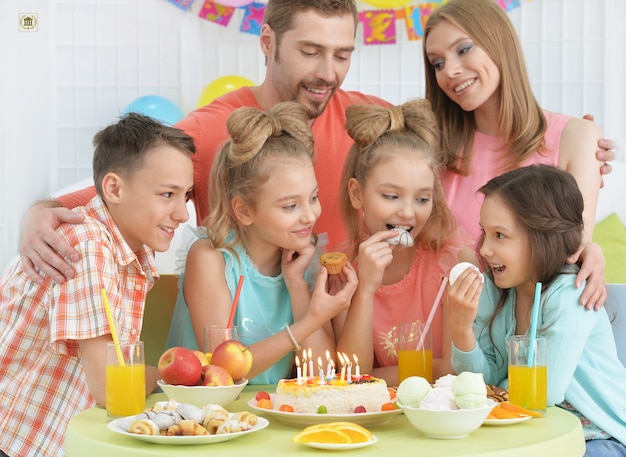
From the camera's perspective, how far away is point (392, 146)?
245 centimetres

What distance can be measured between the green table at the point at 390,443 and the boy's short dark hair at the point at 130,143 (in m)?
0.74

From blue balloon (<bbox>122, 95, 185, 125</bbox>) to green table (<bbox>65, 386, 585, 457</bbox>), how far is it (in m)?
4.21

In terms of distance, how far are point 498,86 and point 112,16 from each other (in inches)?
167

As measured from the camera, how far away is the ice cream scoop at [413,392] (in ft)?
5.21

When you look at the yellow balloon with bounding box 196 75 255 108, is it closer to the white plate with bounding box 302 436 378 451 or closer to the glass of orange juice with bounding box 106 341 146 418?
the glass of orange juice with bounding box 106 341 146 418

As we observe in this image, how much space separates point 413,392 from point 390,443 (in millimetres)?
110

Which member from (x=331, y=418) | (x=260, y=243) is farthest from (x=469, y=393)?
(x=260, y=243)

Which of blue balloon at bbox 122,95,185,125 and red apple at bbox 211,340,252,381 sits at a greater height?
blue balloon at bbox 122,95,185,125

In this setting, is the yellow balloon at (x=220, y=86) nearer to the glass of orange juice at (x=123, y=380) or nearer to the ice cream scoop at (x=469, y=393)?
the glass of orange juice at (x=123, y=380)

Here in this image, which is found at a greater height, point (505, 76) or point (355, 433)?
point (505, 76)

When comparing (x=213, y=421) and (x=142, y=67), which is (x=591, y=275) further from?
(x=142, y=67)

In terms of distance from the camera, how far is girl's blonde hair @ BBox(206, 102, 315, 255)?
2.35 meters

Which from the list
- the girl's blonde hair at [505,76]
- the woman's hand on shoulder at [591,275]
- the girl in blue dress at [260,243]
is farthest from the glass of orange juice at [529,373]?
the girl's blonde hair at [505,76]

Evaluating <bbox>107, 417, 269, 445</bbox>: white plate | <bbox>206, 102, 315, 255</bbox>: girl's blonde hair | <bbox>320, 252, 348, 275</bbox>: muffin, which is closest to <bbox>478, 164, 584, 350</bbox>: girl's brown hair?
<bbox>320, 252, 348, 275</bbox>: muffin
